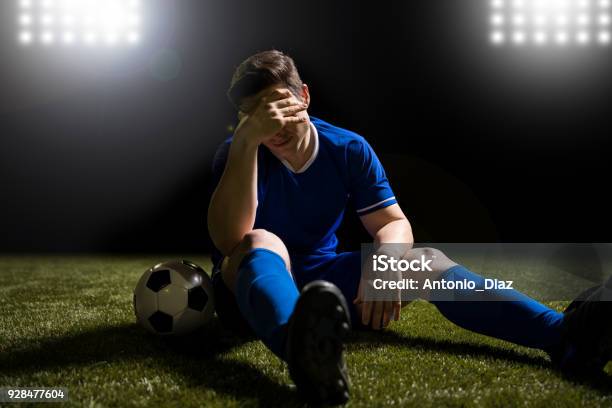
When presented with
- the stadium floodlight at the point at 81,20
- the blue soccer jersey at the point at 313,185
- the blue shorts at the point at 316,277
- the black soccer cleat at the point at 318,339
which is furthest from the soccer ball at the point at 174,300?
the stadium floodlight at the point at 81,20

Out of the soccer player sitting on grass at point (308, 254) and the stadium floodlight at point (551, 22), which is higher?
the stadium floodlight at point (551, 22)

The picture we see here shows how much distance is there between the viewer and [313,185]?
1.44 metres

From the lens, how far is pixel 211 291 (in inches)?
59.3

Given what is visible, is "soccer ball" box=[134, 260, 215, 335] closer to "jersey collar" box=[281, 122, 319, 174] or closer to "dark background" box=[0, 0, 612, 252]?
"jersey collar" box=[281, 122, 319, 174]

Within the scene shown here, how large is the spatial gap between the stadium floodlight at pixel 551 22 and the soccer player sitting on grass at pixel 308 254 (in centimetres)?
478

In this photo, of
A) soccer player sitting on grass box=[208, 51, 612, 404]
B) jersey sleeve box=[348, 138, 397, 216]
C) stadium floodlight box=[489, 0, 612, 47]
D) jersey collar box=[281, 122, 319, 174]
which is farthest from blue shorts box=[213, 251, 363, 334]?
stadium floodlight box=[489, 0, 612, 47]

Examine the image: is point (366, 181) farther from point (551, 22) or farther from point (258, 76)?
point (551, 22)

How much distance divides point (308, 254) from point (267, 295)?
51cm

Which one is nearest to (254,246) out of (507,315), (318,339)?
(318,339)

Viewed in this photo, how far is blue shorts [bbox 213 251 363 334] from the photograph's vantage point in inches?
54.6

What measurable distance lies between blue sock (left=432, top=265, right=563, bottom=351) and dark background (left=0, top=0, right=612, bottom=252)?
4.21 m

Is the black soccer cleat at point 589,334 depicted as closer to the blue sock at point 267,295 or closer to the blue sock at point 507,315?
the blue sock at point 507,315

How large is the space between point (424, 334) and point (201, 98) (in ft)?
16.9

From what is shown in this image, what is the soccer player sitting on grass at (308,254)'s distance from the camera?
2.82 ft
